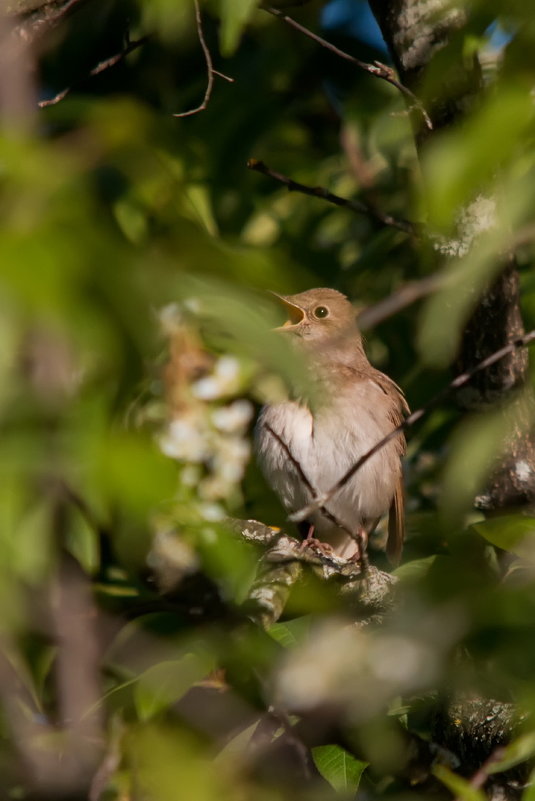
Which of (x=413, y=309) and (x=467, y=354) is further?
(x=413, y=309)

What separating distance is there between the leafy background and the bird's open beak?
74.0 inches

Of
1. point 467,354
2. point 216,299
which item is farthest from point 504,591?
point 467,354

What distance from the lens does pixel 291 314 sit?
721cm

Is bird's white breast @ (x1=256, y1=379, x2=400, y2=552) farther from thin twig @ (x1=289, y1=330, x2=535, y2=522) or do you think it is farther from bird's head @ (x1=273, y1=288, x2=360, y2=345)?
thin twig @ (x1=289, y1=330, x2=535, y2=522)

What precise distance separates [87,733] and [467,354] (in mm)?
2481

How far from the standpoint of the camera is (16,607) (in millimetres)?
2096

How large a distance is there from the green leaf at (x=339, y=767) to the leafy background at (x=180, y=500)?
0.04ft

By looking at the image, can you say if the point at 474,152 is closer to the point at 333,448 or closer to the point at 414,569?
the point at 414,569

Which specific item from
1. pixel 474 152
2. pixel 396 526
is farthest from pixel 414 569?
pixel 474 152

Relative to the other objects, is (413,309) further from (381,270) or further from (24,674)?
(24,674)

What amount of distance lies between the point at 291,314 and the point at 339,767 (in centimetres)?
347

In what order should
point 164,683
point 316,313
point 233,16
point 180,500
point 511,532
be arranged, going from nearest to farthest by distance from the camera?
point 180,500 < point 233,16 < point 164,683 < point 511,532 < point 316,313

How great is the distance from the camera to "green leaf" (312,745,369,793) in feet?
13.8

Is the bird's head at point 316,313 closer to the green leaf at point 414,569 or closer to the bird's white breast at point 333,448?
the bird's white breast at point 333,448
